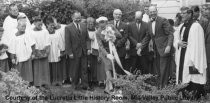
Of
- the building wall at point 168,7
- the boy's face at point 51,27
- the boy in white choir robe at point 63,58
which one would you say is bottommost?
the boy in white choir robe at point 63,58

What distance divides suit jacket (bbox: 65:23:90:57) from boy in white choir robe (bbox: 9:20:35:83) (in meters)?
1.11

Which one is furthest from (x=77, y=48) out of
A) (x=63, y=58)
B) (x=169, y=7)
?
(x=169, y=7)

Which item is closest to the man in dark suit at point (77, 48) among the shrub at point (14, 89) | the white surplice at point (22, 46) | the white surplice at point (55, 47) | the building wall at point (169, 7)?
the white surplice at point (55, 47)

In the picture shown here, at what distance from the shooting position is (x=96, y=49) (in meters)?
10.0

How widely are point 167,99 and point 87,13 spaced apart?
27.5 ft

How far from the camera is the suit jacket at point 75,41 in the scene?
9.66m

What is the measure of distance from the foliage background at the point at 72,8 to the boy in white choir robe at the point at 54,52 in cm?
63

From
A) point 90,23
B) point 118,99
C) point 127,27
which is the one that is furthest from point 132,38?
point 118,99

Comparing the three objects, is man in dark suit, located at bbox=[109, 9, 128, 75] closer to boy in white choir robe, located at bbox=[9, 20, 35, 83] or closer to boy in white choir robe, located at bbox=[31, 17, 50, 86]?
boy in white choir robe, located at bbox=[31, 17, 50, 86]

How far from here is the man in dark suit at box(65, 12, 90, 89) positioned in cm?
966

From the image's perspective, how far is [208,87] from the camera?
8.37 m

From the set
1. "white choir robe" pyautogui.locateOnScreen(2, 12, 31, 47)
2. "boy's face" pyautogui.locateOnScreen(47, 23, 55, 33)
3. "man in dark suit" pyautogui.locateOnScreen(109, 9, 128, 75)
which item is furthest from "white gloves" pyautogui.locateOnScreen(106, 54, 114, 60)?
"white choir robe" pyautogui.locateOnScreen(2, 12, 31, 47)

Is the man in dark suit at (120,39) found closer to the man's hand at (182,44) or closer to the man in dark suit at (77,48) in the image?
the man in dark suit at (77,48)

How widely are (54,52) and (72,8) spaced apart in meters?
3.09
